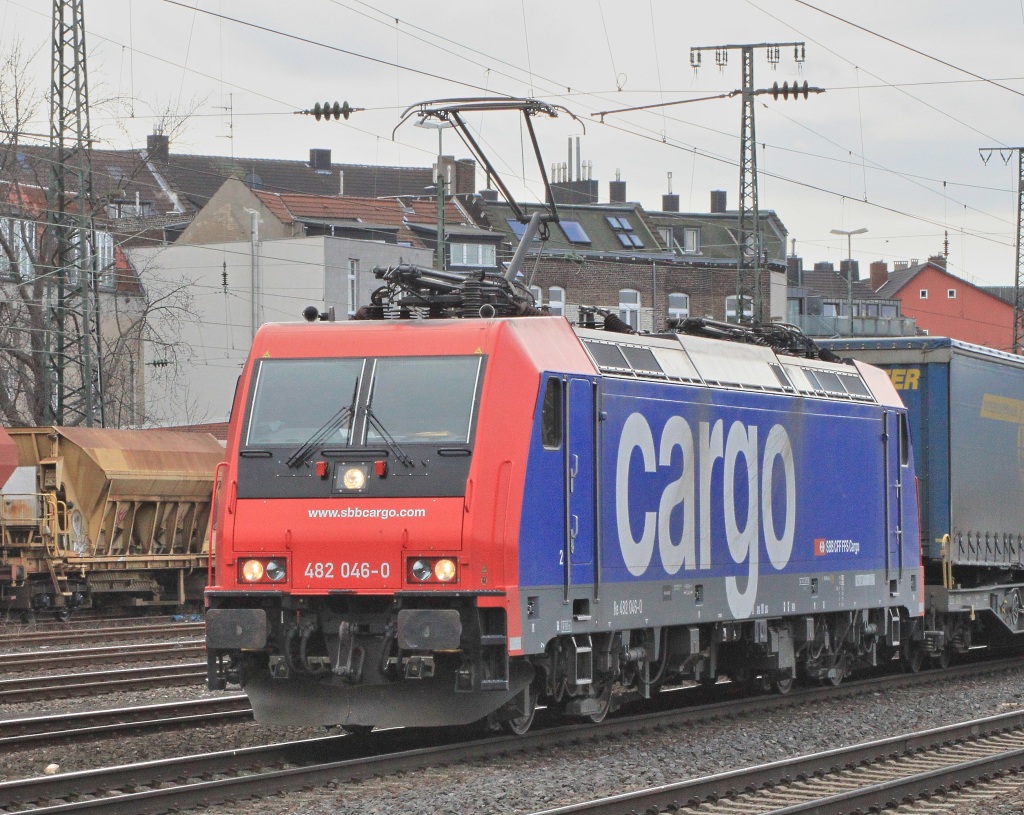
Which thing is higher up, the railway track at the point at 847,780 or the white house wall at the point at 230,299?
the white house wall at the point at 230,299

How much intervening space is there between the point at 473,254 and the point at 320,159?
22508mm

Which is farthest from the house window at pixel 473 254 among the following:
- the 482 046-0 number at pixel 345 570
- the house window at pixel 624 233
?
the 482 046-0 number at pixel 345 570

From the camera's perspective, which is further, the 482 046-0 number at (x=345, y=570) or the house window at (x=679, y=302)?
the house window at (x=679, y=302)

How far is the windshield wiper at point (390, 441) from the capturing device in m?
11.3

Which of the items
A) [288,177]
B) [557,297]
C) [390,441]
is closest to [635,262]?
[557,297]

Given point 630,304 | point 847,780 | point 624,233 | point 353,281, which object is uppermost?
point 624,233

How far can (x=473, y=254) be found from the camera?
6156cm

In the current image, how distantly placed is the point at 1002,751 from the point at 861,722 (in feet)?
5.81

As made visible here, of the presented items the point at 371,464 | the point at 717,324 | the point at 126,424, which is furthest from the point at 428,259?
the point at 371,464

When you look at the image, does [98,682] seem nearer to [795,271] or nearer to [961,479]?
[961,479]

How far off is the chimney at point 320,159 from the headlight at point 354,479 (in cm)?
7101

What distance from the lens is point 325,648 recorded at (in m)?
11.4

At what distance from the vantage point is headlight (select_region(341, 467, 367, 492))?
37.3ft

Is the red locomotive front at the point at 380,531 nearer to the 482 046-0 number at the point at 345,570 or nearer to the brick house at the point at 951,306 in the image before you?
the 482 046-0 number at the point at 345,570
